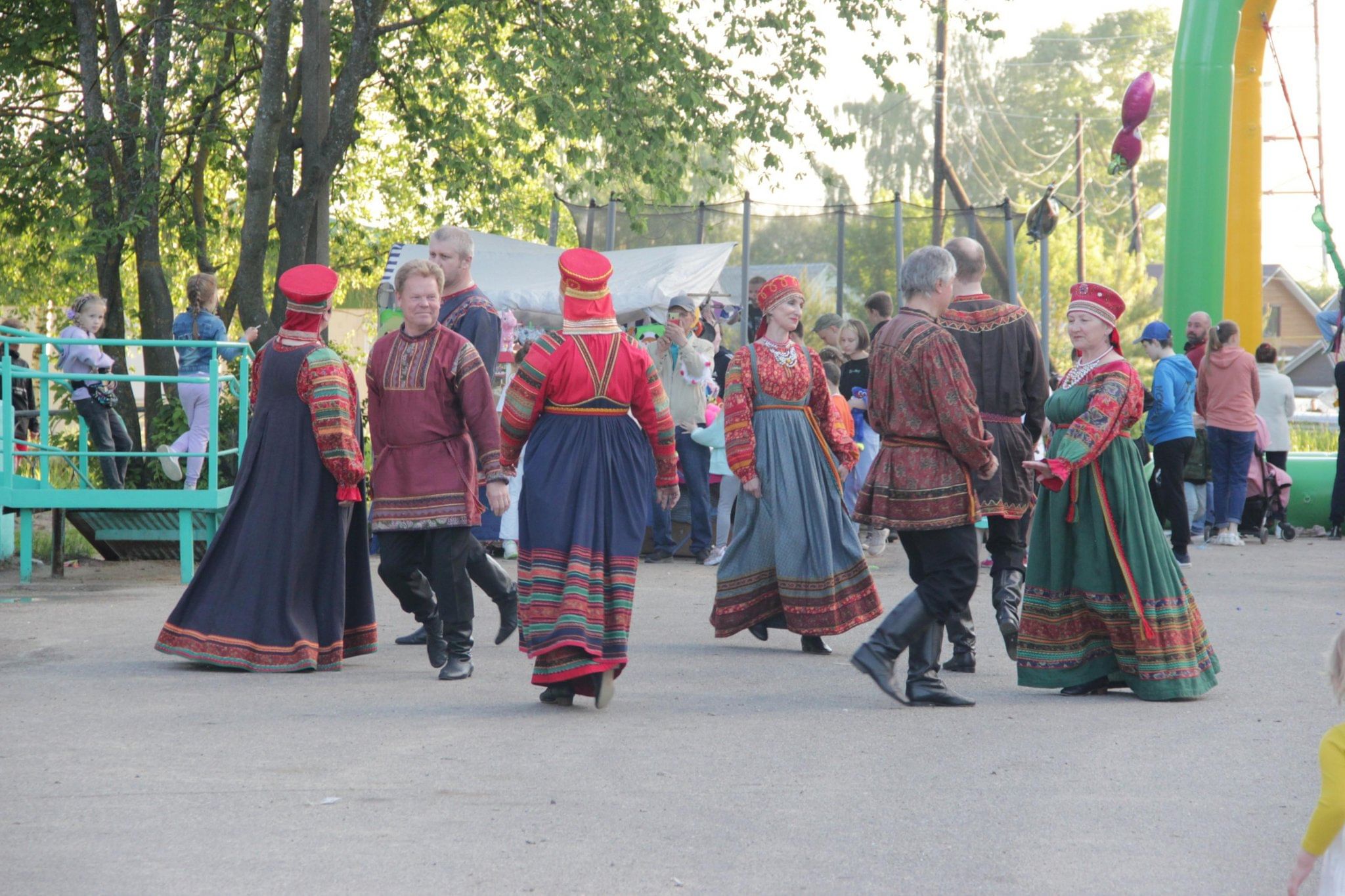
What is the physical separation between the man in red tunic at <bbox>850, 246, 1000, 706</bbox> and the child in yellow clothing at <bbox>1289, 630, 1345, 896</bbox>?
10.7ft

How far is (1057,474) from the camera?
20.6 ft

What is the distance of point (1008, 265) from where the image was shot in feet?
56.0

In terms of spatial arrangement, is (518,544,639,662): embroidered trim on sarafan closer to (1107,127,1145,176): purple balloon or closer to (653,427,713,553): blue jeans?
(653,427,713,553): blue jeans

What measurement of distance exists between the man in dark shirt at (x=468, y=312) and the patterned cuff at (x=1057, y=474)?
104 inches

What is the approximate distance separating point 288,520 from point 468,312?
130 centimetres

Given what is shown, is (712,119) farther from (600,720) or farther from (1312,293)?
(1312,293)

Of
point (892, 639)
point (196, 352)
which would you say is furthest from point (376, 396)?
point (196, 352)

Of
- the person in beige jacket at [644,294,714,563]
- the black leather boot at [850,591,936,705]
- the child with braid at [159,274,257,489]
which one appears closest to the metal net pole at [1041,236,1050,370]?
the person in beige jacket at [644,294,714,563]

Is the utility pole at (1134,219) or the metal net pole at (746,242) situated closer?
the metal net pole at (746,242)

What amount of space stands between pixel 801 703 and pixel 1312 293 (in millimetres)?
97202

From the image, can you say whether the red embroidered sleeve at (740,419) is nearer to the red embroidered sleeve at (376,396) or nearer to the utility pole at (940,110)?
the red embroidered sleeve at (376,396)

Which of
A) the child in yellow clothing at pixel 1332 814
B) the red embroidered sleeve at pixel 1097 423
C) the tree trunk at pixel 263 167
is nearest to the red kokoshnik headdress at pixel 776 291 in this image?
the red embroidered sleeve at pixel 1097 423

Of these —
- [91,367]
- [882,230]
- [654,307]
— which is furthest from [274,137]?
[882,230]

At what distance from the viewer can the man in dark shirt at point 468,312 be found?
7.65 m
